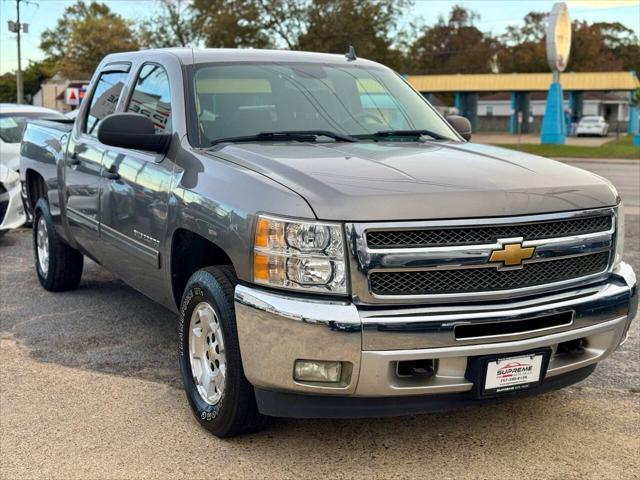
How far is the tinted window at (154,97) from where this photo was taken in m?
4.53

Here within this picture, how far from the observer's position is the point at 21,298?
6551mm

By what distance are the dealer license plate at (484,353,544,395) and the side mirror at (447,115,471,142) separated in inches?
86.5

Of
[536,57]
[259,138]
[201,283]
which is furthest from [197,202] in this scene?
[536,57]

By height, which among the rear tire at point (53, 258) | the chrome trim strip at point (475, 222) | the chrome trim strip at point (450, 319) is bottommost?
the rear tire at point (53, 258)

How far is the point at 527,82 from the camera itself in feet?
201

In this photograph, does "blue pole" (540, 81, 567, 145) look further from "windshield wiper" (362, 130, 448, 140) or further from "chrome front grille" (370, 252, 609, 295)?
"chrome front grille" (370, 252, 609, 295)

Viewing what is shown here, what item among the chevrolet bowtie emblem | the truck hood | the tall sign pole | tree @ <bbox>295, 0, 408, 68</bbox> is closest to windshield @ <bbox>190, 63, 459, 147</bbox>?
the truck hood

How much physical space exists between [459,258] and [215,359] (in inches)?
51.6

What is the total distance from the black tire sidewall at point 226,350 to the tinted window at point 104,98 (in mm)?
2016

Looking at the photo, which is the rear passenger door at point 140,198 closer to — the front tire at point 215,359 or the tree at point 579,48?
the front tire at point 215,359

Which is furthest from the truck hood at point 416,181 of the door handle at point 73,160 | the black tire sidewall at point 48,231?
the black tire sidewall at point 48,231

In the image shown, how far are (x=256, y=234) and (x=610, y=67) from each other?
101 metres

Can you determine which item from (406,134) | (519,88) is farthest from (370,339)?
(519,88)

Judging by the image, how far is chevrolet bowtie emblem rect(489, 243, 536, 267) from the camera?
3273 millimetres
